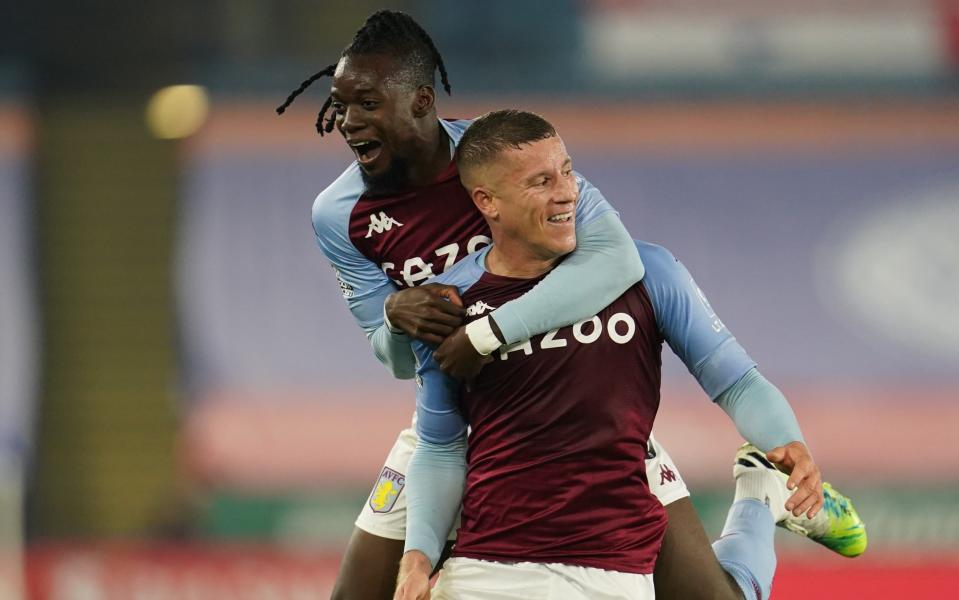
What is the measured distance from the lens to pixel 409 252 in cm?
326

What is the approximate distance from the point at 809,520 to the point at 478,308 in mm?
1073

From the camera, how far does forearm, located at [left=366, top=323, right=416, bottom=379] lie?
10.3 ft

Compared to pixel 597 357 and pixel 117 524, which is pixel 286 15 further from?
pixel 597 357

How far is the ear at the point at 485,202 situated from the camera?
292cm

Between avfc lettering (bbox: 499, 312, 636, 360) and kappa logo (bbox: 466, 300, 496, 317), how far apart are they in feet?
0.34

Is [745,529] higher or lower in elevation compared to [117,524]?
higher

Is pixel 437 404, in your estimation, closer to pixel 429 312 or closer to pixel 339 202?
pixel 429 312

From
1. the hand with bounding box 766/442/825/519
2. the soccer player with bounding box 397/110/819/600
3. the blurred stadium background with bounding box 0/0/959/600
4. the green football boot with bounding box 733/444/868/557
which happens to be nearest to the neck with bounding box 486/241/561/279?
the soccer player with bounding box 397/110/819/600

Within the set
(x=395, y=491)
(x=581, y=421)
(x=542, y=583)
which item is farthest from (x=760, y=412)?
(x=395, y=491)

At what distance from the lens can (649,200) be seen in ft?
28.6

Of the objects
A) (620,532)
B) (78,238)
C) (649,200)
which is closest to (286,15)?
(78,238)

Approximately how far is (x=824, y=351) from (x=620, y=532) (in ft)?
19.1

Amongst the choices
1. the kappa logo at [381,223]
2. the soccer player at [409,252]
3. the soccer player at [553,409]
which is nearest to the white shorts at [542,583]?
the soccer player at [553,409]

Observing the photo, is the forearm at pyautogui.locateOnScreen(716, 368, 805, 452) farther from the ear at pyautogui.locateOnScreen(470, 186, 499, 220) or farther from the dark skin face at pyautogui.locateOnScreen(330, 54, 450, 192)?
the dark skin face at pyautogui.locateOnScreen(330, 54, 450, 192)
